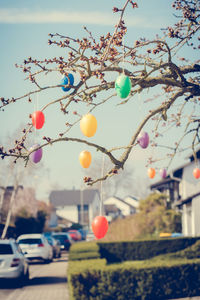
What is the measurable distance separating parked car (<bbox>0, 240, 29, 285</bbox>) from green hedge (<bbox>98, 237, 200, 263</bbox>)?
10.5 m

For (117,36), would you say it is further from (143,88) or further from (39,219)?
(39,219)

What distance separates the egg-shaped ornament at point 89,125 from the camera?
5895 millimetres

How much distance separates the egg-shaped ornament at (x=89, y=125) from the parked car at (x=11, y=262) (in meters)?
10.4

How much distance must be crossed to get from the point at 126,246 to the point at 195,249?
9.07 meters

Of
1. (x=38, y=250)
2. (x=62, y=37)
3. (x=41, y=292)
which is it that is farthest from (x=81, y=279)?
(x=38, y=250)

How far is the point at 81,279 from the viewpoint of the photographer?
469 inches

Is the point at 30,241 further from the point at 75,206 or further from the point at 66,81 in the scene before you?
the point at 75,206

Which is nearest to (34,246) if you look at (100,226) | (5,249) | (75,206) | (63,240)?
(5,249)

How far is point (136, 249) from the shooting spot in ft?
85.8

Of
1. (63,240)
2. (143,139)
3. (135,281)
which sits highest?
(143,139)

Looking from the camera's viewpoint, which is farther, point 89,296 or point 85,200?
point 85,200

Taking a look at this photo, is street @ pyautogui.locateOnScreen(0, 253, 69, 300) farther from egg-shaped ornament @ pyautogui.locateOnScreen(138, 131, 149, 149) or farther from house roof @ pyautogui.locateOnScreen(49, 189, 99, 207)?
house roof @ pyautogui.locateOnScreen(49, 189, 99, 207)

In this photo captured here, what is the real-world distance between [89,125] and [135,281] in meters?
7.75

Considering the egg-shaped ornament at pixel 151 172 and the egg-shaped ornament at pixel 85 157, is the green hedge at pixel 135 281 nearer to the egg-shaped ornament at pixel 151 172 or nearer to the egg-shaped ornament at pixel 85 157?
the egg-shaped ornament at pixel 151 172
